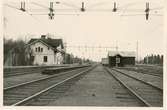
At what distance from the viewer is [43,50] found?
5895mm

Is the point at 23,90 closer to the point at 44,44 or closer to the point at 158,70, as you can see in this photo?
the point at 44,44

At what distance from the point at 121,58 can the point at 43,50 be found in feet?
3.73

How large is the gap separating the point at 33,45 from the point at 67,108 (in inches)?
42.1

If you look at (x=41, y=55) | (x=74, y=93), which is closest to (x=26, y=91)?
(x=41, y=55)

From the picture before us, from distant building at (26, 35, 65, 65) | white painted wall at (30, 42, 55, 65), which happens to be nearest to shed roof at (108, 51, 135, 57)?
distant building at (26, 35, 65, 65)

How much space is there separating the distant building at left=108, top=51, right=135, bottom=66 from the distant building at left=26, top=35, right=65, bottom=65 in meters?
0.74

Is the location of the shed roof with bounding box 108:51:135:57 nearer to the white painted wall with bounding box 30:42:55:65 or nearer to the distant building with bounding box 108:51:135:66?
the distant building with bounding box 108:51:135:66

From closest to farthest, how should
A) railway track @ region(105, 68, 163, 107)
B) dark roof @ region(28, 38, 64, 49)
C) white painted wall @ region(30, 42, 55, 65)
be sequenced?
railway track @ region(105, 68, 163, 107) → dark roof @ region(28, 38, 64, 49) → white painted wall @ region(30, 42, 55, 65)

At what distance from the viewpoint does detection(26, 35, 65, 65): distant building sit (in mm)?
5781

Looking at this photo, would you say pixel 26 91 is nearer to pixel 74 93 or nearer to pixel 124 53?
pixel 74 93

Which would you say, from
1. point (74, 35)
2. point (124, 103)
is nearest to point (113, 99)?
point (124, 103)

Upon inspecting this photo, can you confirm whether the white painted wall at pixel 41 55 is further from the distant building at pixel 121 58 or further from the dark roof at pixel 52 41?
the distant building at pixel 121 58

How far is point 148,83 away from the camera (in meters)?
6.21

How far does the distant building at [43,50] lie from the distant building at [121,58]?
0.74 metres
